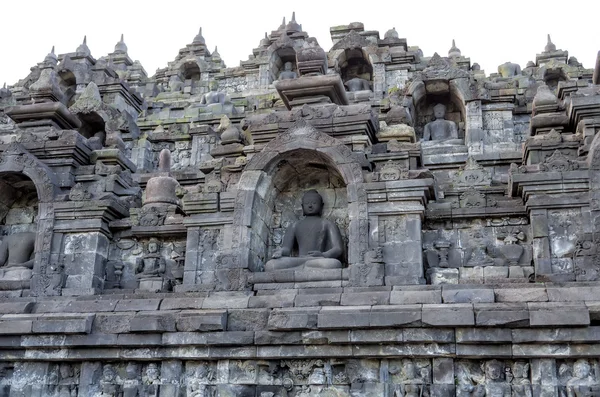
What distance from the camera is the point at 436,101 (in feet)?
76.4

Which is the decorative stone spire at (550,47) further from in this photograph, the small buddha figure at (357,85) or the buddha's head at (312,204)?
the buddha's head at (312,204)

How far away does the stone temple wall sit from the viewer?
1151cm

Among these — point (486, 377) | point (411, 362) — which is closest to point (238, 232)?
point (411, 362)

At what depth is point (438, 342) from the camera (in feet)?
37.5

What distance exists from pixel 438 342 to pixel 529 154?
439cm

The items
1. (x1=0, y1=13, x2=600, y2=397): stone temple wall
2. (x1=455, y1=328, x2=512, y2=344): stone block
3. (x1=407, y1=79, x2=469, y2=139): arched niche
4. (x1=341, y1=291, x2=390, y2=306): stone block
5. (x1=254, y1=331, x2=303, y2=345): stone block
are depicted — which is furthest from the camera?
(x1=407, y1=79, x2=469, y2=139): arched niche

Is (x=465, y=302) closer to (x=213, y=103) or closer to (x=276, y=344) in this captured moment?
(x=276, y=344)

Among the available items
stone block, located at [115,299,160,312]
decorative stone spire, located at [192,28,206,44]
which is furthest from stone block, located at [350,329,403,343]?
decorative stone spire, located at [192,28,206,44]

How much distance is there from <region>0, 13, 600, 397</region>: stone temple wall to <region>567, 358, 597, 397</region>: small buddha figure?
2 centimetres

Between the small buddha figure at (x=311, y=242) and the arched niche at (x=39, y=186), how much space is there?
443cm

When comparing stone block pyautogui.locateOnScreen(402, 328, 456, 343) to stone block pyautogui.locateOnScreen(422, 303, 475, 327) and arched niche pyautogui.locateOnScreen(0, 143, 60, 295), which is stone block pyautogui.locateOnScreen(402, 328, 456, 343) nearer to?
stone block pyautogui.locateOnScreen(422, 303, 475, 327)

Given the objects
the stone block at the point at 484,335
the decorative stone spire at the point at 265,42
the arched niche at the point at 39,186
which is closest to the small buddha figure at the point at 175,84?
the decorative stone spire at the point at 265,42

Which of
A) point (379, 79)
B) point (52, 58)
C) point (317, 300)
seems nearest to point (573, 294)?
point (317, 300)

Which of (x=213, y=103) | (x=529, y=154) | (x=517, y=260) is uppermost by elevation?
(x=213, y=103)
